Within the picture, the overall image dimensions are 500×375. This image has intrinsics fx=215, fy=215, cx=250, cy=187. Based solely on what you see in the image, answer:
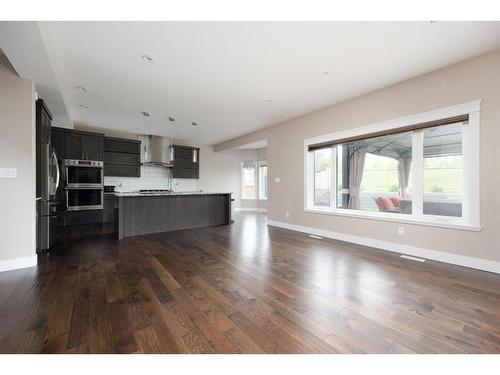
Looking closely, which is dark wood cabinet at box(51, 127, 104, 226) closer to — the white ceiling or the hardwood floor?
the white ceiling

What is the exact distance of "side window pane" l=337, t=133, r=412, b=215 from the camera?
3555 mm

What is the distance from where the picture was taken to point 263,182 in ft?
29.1

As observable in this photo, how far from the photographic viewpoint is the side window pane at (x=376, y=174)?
3555mm

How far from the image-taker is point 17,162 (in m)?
2.71

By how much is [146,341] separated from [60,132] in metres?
5.73

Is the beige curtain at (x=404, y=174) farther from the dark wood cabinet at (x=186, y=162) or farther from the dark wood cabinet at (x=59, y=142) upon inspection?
the dark wood cabinet at (x=59, y=142)

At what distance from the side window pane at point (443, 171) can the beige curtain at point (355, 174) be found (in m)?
1.05

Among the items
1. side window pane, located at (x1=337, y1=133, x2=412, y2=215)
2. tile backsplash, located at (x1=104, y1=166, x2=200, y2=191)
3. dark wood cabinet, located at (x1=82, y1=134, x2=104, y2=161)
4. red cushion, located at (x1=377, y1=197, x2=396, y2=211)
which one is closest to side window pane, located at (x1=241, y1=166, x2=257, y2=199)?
tile backsplash, located at (x1=104, y1=166, x2=200, y2=191)

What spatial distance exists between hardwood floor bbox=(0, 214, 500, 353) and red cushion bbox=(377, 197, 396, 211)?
3.24 ft

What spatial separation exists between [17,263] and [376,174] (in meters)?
5.55

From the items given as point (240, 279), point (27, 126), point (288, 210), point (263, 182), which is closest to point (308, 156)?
point (288, 210)

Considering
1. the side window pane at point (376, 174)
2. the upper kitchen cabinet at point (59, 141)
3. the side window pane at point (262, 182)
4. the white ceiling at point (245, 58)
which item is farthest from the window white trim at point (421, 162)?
the upper kitchen cabinet at point (59, 141)

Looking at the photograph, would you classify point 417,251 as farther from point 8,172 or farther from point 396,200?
point 8,172
